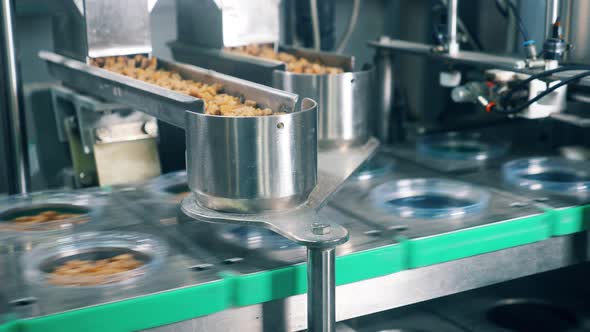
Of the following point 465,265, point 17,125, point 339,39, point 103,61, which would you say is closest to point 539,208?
point 465,265

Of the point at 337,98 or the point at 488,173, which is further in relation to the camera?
the point at 488,173

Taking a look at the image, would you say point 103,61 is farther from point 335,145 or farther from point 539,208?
point 539,208

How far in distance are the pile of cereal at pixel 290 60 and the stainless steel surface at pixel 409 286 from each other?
51cm

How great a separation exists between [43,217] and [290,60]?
63 centimetres

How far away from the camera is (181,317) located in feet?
3.52

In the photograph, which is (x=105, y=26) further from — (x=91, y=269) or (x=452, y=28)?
(x=452, y=28)

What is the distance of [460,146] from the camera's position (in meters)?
1.87

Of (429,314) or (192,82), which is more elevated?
(192,82)

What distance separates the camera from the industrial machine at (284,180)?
3.69ft

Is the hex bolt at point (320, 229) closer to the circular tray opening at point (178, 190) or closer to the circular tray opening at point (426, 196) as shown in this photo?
the circular tray opening at point (426, 196)

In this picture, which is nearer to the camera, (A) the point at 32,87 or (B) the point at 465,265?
(B) the point at 465,265

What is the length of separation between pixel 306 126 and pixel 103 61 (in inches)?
23.5

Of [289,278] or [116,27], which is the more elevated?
[116,27]

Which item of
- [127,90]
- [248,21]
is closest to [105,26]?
[127,90]
